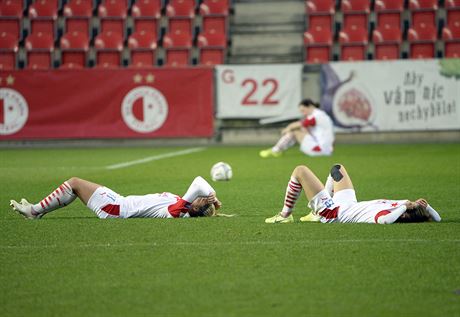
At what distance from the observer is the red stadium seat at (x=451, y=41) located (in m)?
25.2

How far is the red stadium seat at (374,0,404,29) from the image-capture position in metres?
26.1

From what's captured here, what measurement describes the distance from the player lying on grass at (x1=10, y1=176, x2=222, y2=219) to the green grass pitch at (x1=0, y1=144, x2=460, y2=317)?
14 cm

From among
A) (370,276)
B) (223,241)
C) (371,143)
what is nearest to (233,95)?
(371,143)

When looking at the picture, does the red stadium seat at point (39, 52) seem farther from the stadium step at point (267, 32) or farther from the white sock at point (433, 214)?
the white sock at point (433, 214)

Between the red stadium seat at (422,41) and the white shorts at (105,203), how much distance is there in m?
15.7

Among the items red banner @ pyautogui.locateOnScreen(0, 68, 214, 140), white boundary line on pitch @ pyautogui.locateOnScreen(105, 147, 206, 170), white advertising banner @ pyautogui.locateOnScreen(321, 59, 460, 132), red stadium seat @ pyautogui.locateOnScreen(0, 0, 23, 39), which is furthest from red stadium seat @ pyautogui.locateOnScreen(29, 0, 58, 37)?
white advertising banner @ pyautogui.locateOnScreen(321, 59, 460, 132)

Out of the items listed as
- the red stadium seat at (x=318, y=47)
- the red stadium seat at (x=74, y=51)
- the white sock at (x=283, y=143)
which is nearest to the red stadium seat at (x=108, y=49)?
the red stadium seat at (x=74, y=51)

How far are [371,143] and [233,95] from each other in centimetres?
348

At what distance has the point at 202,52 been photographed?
2612cm

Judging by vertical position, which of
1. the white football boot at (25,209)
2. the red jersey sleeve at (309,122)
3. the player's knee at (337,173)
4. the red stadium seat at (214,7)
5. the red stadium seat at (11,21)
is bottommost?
the red jersey sleeve at (309,122)

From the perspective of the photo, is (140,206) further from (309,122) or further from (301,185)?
(309,122)

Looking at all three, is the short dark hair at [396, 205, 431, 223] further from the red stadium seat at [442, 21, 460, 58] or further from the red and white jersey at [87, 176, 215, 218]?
the red stadium seat at [442, 21, 460, 58]

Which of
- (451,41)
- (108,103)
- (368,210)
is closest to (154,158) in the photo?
(108,103)

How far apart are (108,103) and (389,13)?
24.3 feet
